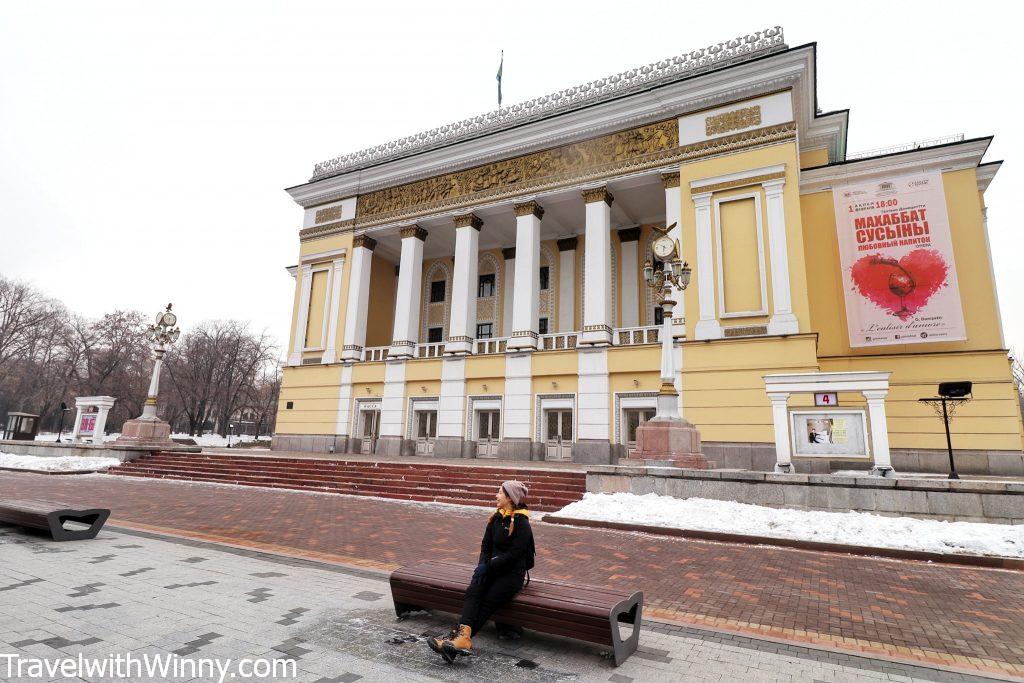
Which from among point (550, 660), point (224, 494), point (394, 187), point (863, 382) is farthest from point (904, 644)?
point (394, 187)

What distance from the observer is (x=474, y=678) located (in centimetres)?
343

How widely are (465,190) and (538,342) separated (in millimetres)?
8603

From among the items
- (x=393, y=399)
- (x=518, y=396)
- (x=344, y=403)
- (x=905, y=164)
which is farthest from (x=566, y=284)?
(x=905, y=164)

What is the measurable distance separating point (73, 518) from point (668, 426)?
1164 centimetres

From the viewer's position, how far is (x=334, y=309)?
27.0 meters

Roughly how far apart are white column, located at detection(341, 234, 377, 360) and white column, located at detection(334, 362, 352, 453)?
2.68 feet

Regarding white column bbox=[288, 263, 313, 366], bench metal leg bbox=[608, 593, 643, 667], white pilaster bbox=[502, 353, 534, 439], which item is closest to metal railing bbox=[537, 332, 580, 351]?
white pilaster bbox=[502, 353, 534, 439]

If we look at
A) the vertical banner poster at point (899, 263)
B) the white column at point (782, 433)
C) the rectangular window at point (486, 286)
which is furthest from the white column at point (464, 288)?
the vertical banner poster at point (899, 263)

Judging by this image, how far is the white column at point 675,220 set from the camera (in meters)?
19.0

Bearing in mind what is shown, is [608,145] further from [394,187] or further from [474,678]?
[474,678]

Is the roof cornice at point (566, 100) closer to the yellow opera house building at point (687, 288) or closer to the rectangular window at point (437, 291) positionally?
the yellow opera house building at point (687, 288)

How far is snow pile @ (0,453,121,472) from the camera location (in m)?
19.5

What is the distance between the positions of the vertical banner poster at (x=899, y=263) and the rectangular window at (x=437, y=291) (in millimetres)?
19870

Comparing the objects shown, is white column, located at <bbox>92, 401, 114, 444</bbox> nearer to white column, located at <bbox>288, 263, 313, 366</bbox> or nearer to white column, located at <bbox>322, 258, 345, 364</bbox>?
white column, located at <bbox>288, 263, 313, 366</bbox>
